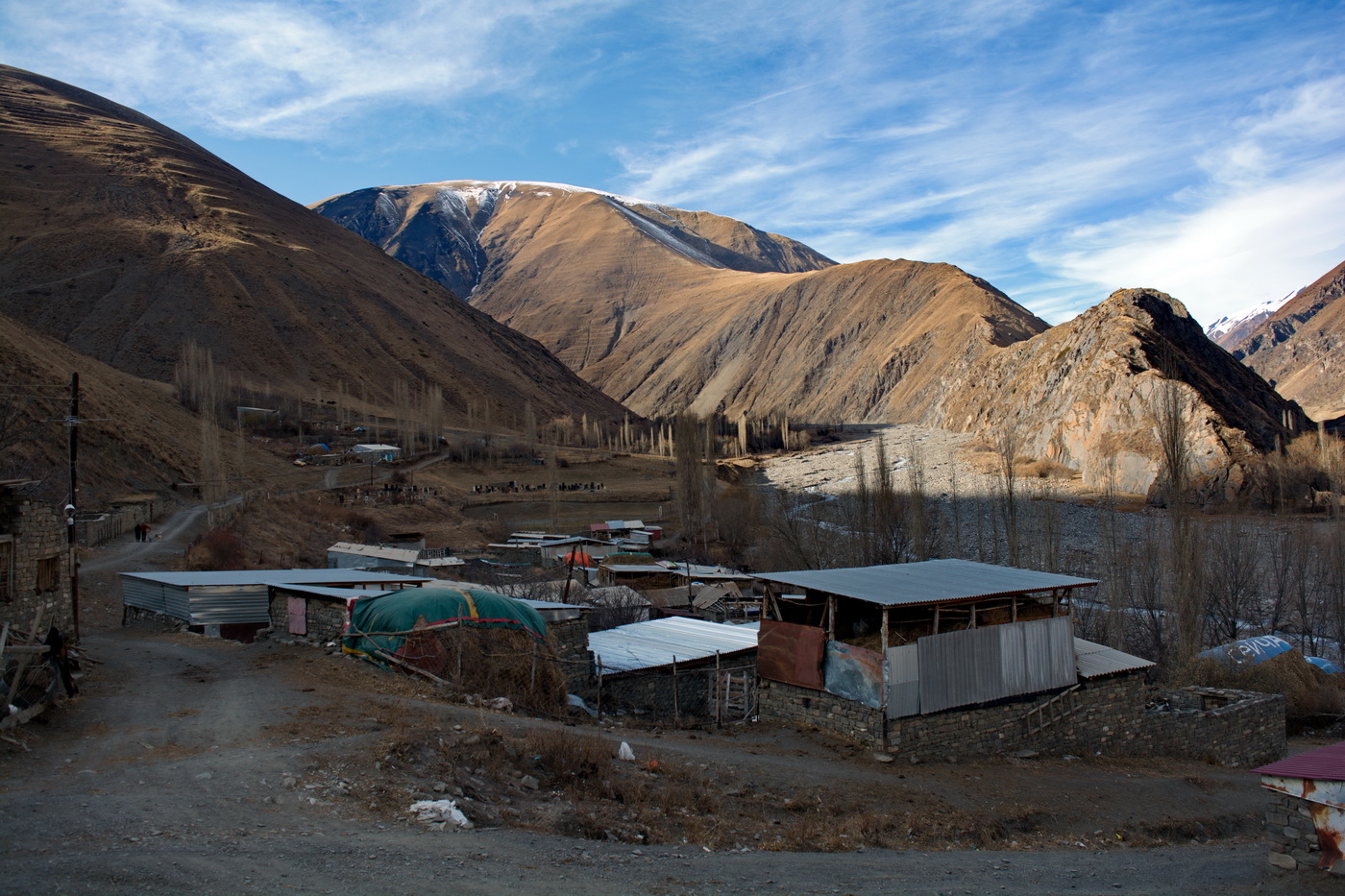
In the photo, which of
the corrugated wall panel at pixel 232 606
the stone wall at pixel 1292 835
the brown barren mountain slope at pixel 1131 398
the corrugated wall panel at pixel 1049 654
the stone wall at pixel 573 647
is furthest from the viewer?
the brown barren mountain slope at pixel 1131 398

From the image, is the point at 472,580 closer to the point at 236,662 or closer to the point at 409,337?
the point at 236,662

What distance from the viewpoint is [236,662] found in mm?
14680

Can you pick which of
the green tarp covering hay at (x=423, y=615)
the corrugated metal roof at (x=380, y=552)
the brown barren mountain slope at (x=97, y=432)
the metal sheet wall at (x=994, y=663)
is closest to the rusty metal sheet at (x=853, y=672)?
the metal sheet wall at (x=994, y=663)

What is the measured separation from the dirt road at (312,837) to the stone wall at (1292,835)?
0.30 metres

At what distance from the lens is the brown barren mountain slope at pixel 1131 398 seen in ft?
186

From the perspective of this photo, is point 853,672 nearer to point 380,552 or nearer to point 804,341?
point 380,552

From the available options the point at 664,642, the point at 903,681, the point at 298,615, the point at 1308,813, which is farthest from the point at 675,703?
the point at 1308,813

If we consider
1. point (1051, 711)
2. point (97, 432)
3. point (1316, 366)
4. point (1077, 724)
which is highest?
point (1316, 366)

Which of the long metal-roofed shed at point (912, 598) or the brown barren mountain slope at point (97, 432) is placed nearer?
the long metal-roofed shed at point (912, 598)

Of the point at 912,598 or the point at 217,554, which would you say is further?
the point at 217,554

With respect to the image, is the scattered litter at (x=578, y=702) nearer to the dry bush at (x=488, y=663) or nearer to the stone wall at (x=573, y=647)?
the stone wall at (x=573, y=647)

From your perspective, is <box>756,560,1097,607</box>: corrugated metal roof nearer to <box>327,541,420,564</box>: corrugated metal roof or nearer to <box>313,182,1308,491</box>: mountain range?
<box>327,541,420,564</box>: corrugated metal roof

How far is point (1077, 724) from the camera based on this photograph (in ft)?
49.6

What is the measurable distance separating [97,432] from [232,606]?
32.6m
